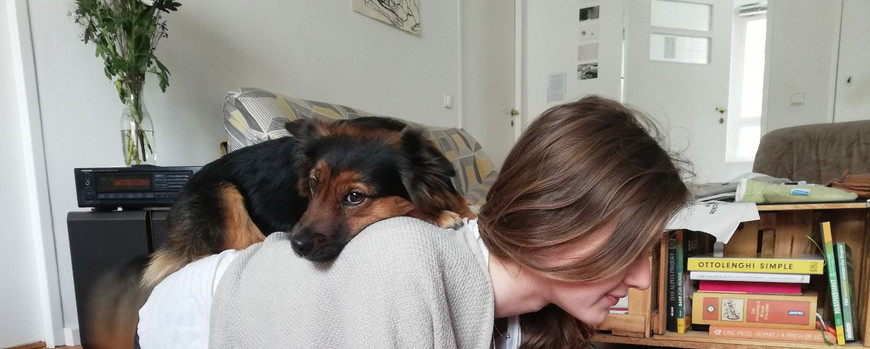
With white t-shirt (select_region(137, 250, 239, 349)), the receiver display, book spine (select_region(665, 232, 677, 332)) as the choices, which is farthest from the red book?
the receiver display

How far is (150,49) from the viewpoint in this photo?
1.47 m

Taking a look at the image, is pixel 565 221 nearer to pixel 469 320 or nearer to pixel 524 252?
pixel 524 252

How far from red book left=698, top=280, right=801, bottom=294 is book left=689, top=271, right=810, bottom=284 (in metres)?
0.05

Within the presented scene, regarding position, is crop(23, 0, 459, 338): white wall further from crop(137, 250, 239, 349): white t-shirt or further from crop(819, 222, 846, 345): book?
crop(819, 222, 846, 345): book

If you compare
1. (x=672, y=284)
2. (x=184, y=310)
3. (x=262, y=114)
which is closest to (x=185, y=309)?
(x=184, y=310)

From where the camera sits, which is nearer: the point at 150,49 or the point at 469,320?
the point at 469,320

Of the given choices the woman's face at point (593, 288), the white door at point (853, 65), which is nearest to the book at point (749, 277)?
the woman's face at point (593, 288)

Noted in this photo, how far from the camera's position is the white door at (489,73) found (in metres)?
3.88

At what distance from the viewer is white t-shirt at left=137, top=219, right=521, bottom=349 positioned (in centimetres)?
78

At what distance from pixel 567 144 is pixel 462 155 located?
1.80 m

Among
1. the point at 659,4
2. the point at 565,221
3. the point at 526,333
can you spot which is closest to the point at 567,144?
the point at 565,221

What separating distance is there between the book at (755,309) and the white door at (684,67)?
9.87 feet

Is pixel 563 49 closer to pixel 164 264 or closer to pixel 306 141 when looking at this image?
pixel 306 141

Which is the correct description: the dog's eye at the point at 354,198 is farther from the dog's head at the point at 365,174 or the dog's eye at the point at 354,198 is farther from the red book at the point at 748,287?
the red book at the point at 748,287
